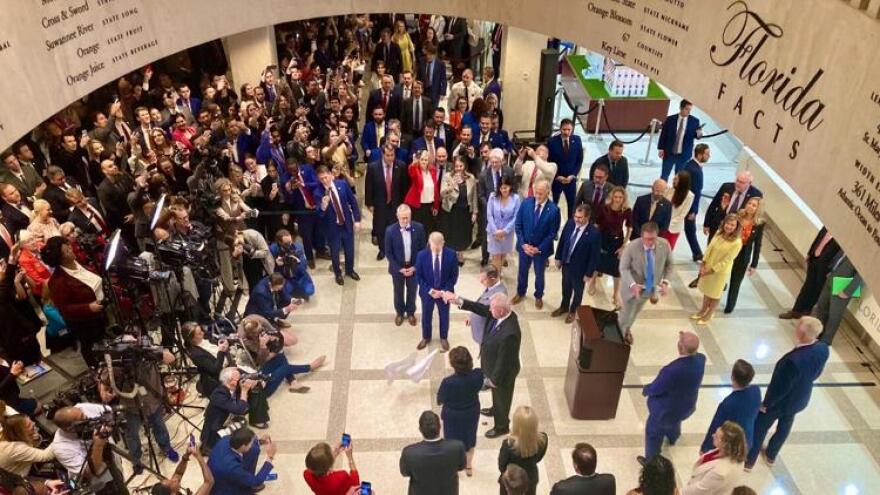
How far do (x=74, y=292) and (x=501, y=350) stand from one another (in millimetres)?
4003

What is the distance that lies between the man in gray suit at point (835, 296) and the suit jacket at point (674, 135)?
2.90m

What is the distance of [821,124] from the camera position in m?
4.21

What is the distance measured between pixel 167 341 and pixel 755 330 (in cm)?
628

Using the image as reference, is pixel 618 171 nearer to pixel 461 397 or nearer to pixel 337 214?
pixel 337 214

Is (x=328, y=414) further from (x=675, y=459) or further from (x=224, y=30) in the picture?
(x=224, y=30)

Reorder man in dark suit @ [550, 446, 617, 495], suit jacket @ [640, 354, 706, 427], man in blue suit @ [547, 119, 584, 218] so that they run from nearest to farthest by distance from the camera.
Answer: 1. man in dark suit @ [550, 446, 617, 495]
2. suit jacket @ [640, 354, 706, 427]
3. man in blue suit @ [547, 119, 584, 218]

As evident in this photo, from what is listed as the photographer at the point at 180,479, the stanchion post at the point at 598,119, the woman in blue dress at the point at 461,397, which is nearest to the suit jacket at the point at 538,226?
the woman in blue dress at the point at 461,397

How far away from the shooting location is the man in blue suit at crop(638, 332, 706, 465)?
5.54 m

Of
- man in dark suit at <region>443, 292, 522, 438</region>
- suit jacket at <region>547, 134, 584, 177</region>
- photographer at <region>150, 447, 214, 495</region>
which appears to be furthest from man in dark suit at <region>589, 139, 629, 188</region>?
photographer at <region>150, 447, 214, 495</region>

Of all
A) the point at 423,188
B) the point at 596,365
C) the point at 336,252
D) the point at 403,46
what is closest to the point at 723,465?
the point at 596,365

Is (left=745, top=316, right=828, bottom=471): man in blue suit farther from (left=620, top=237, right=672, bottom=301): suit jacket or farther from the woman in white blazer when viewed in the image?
(left=620, top=237, right=672, bottom=301): suit jacket

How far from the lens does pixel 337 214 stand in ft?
26.6

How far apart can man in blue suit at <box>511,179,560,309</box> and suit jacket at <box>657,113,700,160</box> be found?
312 centimetres

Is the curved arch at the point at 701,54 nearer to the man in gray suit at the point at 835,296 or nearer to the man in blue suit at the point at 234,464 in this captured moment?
the man in gray suit at the point at 835,296
